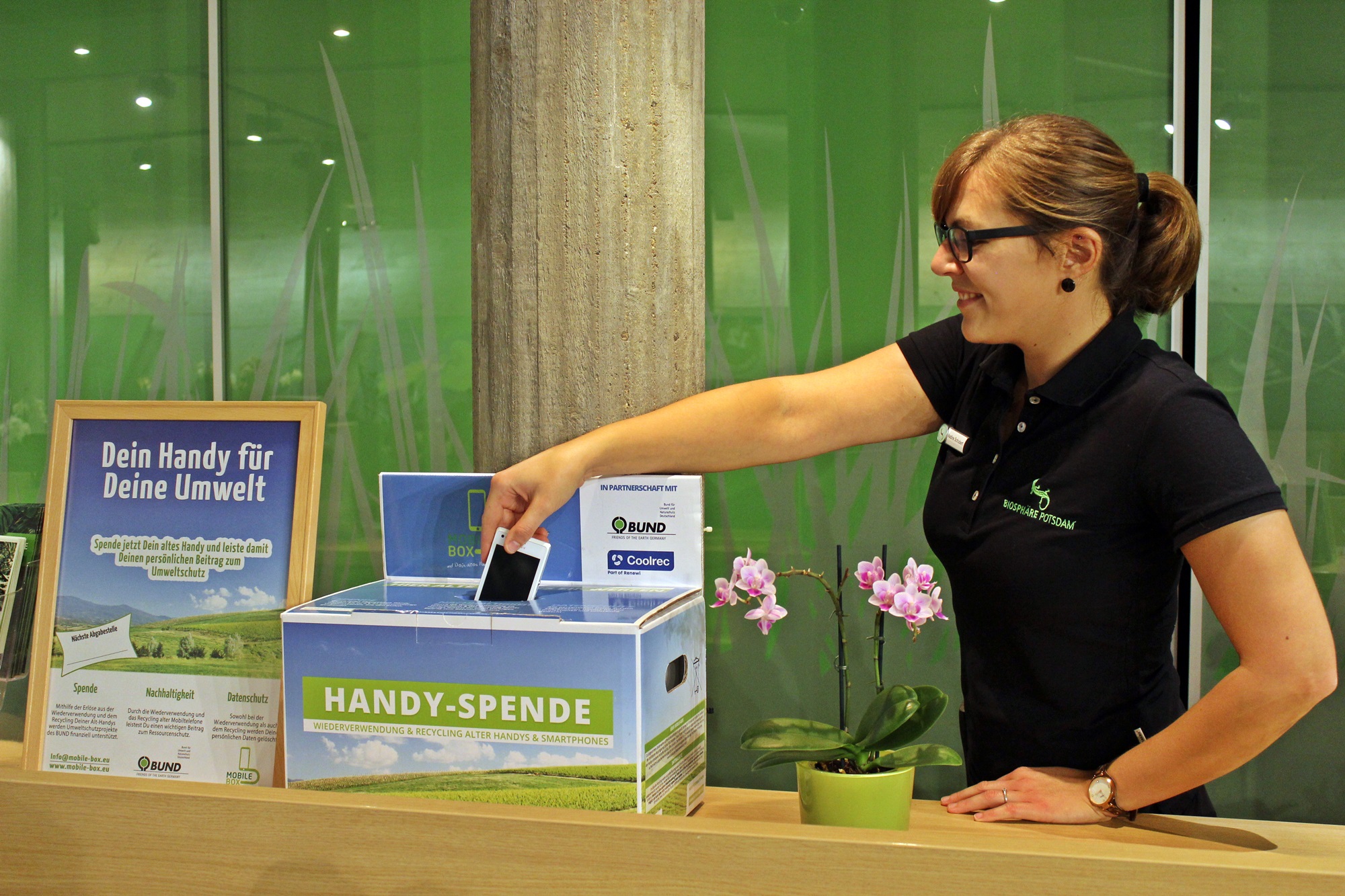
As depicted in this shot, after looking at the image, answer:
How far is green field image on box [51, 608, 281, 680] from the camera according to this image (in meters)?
1.05

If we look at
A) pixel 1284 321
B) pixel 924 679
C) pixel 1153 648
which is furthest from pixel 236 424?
pixel 1284 321

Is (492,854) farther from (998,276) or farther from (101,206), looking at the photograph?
(101,206)

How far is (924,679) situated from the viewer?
298 cm

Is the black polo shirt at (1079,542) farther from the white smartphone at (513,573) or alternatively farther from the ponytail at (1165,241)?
the white smartphone at (513,573)

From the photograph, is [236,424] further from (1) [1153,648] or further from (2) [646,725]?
(1) [1153,648]

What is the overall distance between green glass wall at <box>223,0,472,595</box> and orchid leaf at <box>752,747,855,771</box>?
2.46 meters

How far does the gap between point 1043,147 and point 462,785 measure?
911 millimetres

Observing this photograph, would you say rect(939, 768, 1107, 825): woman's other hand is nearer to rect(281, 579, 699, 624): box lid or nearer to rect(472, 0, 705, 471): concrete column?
rect(281, 579, 699, 624): box lid

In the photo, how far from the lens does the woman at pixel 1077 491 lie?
101cm

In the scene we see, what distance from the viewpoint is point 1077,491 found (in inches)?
45.3

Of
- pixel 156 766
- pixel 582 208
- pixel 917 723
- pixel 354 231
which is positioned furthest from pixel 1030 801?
pixel 354 231

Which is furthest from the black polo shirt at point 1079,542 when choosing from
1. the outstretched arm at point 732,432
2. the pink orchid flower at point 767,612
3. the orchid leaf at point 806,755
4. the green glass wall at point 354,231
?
the green glass wall at point 354,231

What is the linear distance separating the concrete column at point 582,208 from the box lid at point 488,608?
24 centimetres

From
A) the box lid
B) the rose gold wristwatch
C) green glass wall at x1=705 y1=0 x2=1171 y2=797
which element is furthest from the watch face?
green glass wall at x1=705 y1=0 x2=1171 y2=797
